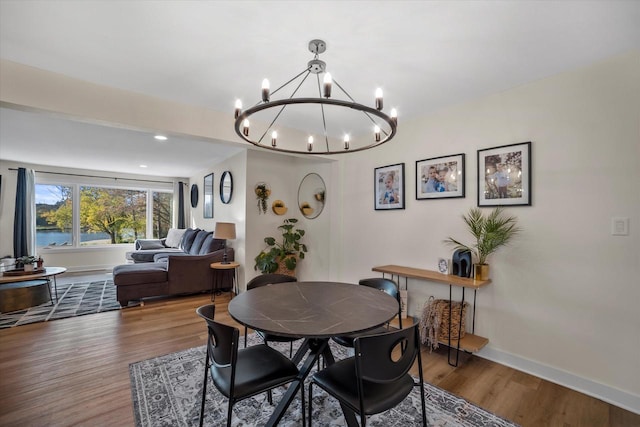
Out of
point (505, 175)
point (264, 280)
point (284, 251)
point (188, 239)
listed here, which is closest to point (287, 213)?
point (284, 251)

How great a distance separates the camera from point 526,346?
7.61 ft

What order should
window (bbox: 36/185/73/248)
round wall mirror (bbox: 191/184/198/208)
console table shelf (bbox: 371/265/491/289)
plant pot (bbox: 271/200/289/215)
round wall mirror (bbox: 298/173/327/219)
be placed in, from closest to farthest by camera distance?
console table shelf (bbox: 371/265/491/289), round wall mirror (bbox: 298/173/327/219), plant pot (bbox: 271/200/289/215), window (bbox: 36/185/73/248), round wall mirror (bbox: 191/184/198/208)

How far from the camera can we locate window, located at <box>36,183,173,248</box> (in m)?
6.30

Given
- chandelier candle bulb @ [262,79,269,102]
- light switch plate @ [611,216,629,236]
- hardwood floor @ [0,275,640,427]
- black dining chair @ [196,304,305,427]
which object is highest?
chandelier candle bulb @ [262,79,269,102]

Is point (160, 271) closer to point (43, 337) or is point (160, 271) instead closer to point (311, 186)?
point (43, 337)

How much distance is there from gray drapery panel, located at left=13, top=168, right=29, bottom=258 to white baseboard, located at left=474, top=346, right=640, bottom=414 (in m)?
8.01

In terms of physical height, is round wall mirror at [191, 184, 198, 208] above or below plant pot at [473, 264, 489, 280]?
above

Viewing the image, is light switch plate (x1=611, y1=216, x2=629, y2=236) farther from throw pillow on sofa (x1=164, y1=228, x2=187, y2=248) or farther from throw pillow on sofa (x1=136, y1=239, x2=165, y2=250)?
throw pillow on sofa (x1=136, y1=239, x2=165, y2=250)

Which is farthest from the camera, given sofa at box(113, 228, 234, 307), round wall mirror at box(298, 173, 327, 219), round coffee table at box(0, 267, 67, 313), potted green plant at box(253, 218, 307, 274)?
round wall mirror at box(298, 173, 327, 219)

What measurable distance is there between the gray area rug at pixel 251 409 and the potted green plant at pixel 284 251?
202 cm

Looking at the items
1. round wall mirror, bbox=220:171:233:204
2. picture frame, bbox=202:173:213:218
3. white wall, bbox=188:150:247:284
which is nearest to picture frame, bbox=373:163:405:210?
white wall, bbox=188:150:247:284

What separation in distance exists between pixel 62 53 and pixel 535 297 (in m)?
3.92

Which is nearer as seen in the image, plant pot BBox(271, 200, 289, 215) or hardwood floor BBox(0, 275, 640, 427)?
hardwood floor BBox(0, 275, 640, 427)

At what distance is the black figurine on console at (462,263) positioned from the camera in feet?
8.27
